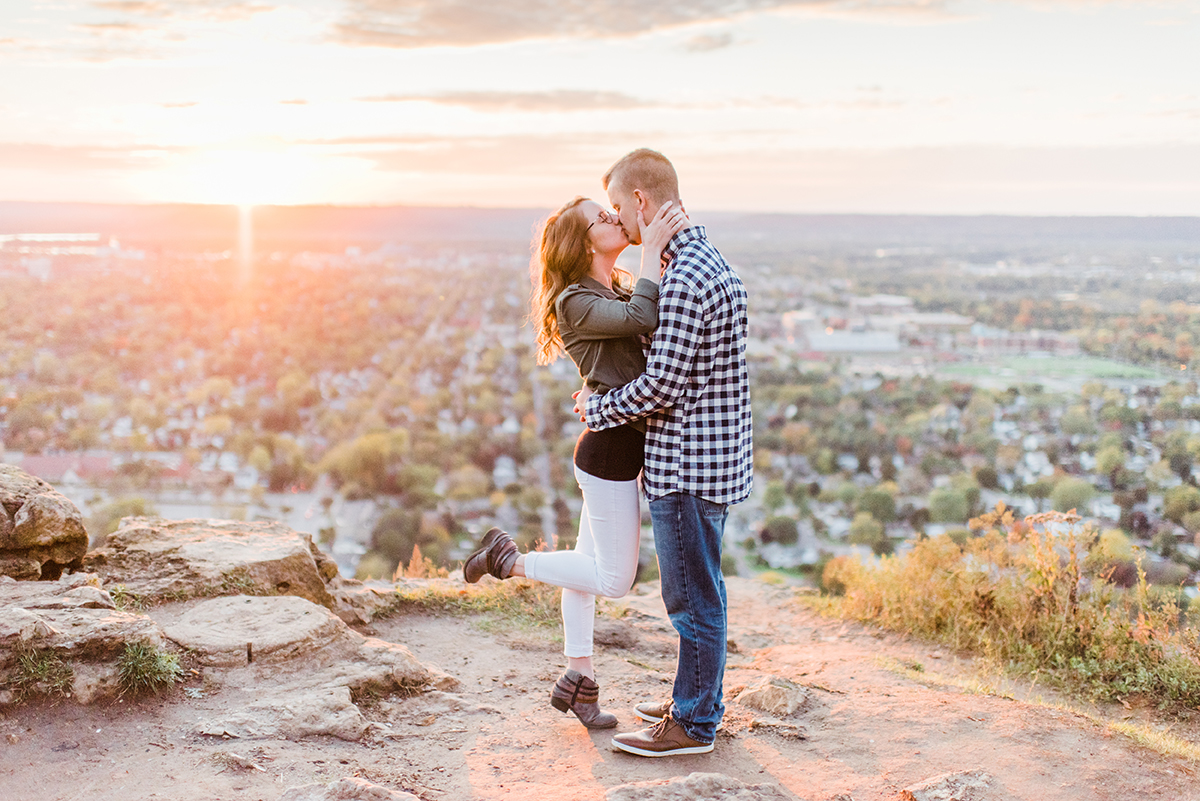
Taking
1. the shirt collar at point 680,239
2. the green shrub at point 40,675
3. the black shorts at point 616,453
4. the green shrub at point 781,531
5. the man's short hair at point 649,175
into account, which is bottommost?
the green shrub at point 781,531

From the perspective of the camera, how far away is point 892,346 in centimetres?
5272

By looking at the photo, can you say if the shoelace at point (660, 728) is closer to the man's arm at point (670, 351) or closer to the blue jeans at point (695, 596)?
the blue jeans at point (695, 596)

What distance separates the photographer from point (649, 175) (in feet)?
10.2

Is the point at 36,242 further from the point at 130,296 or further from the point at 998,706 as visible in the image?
the point at 998,706

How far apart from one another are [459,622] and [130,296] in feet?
165

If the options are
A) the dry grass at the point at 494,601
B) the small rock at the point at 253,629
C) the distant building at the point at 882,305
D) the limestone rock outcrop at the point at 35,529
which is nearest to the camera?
the small rock at the point at 253,629

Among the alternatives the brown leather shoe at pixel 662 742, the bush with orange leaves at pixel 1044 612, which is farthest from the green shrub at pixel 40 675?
the bush with orange leaves at pixel 1044 612

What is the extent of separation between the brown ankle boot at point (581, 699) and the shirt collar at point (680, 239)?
1.83 metres

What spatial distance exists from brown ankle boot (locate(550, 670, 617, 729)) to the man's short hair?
80.7 inches

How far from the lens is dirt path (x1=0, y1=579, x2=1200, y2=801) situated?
298cm

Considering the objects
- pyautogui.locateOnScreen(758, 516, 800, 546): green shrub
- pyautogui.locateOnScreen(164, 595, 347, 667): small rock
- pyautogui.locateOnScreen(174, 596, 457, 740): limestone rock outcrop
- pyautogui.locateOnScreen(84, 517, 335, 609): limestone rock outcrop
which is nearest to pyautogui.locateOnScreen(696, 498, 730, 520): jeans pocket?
pyautogui.locateOnScreen(174, 596, 457, 740): limestone rock outcrop

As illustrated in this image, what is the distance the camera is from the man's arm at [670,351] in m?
2.98

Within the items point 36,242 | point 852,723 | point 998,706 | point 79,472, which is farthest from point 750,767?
point 36,242

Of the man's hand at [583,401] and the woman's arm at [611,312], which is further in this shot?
the man's hand at [583,401]
